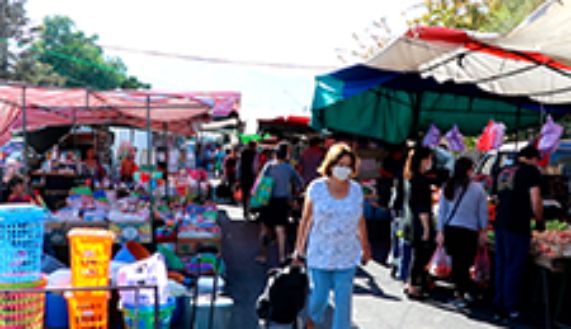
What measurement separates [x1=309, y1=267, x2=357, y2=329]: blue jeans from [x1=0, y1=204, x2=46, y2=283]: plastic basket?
2345 millimetres

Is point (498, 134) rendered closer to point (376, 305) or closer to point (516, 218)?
point (516, 218)

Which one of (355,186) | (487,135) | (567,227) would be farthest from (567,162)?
(355,186)

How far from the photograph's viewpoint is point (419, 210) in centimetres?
798

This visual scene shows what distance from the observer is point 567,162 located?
11.2m

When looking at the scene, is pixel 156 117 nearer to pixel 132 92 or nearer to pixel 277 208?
pixel 132 92

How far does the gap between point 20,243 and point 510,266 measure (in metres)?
5.42

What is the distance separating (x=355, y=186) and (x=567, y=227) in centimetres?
425

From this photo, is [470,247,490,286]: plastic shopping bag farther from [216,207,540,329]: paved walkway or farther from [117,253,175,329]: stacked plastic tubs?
[117,253,175,329]: stacked plastic tubs

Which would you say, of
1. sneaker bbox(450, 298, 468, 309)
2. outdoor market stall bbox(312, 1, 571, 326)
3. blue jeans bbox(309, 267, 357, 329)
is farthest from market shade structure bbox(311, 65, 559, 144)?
blue jeans bbox(309, 267, 357, 329)

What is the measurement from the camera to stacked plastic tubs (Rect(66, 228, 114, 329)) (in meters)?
5.13

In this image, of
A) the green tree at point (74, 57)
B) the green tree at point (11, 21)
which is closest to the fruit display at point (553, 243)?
the green tree at point (11, 21)

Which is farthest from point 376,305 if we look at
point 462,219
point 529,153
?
point 529,153

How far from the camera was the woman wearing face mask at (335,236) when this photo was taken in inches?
211

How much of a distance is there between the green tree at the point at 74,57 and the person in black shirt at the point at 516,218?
6521 centimetres
